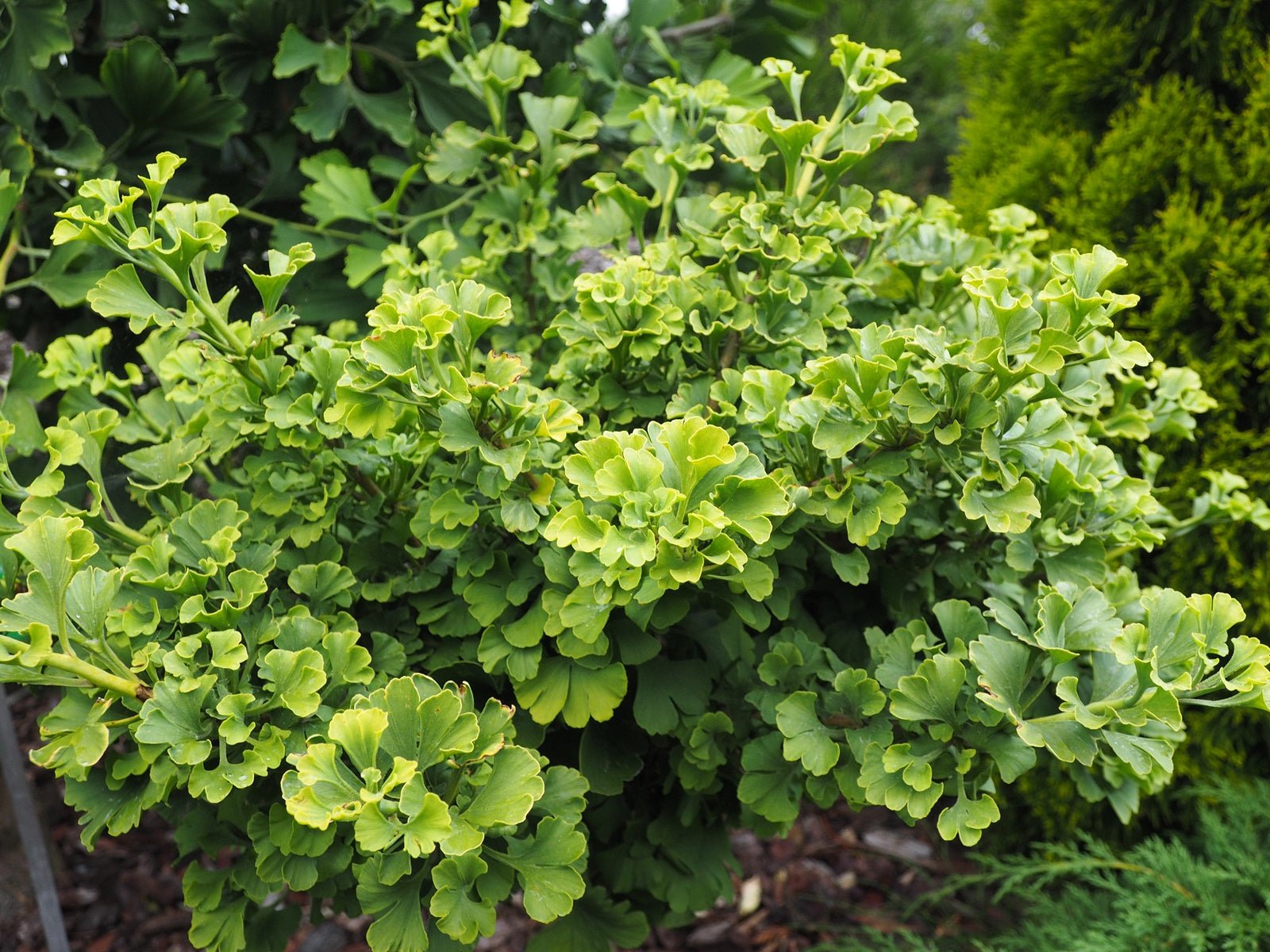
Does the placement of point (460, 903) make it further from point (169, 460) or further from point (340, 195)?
point (340, 195)

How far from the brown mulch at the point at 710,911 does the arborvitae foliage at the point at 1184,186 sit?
1033 mm

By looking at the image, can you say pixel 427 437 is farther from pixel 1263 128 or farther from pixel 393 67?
pixel 1263 128

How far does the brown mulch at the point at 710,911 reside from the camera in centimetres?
222

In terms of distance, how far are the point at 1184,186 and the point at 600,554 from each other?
192 cm

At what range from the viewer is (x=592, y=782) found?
4.14ft

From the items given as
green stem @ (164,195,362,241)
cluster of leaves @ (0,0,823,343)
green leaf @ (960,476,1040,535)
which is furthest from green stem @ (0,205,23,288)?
green leaf @ (960,476,1040,535)

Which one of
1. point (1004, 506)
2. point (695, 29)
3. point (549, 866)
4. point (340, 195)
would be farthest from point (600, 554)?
point (695, 29)

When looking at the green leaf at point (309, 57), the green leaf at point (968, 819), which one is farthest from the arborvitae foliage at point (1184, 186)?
the green leaf at point (309, 57)

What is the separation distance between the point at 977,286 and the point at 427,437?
65cm

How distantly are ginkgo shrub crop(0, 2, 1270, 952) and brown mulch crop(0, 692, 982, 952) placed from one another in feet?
3.08

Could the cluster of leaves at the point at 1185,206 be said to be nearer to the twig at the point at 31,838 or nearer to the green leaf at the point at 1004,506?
the green leaf at the point at 1004,506

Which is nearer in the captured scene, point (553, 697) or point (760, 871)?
point (553, 697)

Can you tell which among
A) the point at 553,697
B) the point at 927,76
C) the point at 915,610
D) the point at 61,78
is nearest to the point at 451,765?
the point at 553,697

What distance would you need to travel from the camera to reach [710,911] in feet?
7.89
